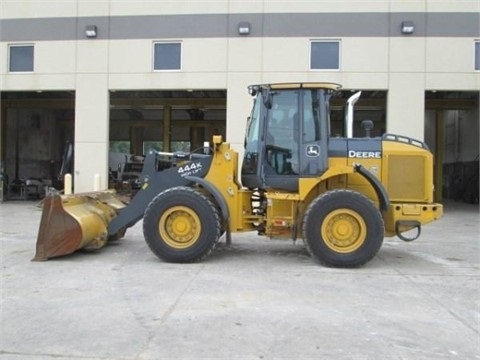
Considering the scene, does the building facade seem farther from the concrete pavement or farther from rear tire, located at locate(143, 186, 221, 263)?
rear tire, located at locate(143, 186, 221, 263)

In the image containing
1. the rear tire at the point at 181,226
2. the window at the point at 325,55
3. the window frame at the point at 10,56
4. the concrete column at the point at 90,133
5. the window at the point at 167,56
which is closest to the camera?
the rear tire at the point at 181,226

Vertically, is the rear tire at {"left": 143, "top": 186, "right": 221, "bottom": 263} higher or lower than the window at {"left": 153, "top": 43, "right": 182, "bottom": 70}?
lower

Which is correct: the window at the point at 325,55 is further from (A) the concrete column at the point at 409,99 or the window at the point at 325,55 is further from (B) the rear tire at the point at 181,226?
(B) the rear tire at the point at 181,226

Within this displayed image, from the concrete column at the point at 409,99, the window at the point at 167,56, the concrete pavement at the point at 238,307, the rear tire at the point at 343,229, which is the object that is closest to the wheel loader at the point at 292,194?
the rear tire at the point at 343,229

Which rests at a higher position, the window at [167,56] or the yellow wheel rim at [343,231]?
the window at [167,56]

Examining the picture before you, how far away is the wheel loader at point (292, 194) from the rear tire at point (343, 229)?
0.02m

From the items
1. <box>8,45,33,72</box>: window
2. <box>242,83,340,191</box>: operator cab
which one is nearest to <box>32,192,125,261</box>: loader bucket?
→ <box>242,83,340,191</box>: operator cab

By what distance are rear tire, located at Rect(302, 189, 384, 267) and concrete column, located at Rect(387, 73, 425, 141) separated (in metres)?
10.8

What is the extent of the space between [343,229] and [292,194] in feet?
3.23

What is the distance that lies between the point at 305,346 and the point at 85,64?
1672 centimetres

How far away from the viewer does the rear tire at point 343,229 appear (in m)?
8.26

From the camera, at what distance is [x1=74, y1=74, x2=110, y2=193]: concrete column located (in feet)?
63.9

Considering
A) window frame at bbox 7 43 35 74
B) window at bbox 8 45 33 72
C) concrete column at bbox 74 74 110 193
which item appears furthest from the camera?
window at bbox 8 45 33 72

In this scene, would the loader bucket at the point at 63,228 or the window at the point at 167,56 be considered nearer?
the loader bucket at the point at 63,228
